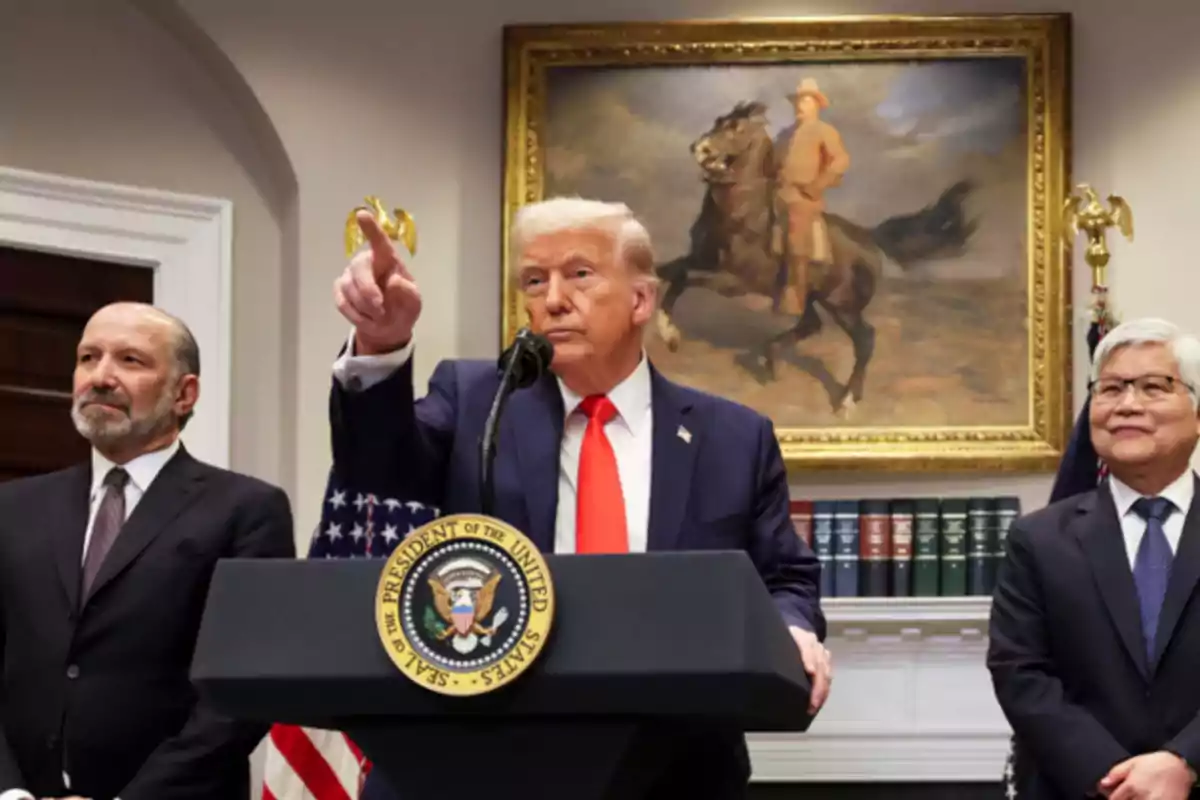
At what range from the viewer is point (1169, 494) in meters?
3.17

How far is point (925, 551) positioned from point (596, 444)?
2693 millimetres

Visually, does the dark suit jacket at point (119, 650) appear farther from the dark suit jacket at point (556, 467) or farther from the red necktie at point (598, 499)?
the red necktie at point (598, 499)

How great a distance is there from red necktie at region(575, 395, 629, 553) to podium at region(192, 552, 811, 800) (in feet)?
1.91

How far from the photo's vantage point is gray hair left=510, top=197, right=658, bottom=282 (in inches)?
89.7

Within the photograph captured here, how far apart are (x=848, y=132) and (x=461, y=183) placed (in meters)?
1.26

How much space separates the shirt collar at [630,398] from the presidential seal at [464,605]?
827 millimetres

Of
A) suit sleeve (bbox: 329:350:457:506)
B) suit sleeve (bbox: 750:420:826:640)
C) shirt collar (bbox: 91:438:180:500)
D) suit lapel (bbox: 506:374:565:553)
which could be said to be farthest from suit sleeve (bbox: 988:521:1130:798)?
shirt collar (bbox: 91:438:180:500)

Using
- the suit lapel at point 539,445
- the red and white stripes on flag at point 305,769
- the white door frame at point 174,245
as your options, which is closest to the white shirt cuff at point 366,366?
the suit lapel at point 539,445

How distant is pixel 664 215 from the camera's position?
16.7 feet

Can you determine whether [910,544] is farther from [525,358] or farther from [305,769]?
[525,358]

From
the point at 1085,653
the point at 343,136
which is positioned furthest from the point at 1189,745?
the point at 343,136

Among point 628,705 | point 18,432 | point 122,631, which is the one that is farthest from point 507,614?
point 18,432

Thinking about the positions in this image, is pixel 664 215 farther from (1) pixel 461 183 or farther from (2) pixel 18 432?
(2) pixel 18 432

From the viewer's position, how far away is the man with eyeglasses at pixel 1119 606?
2891 mm
